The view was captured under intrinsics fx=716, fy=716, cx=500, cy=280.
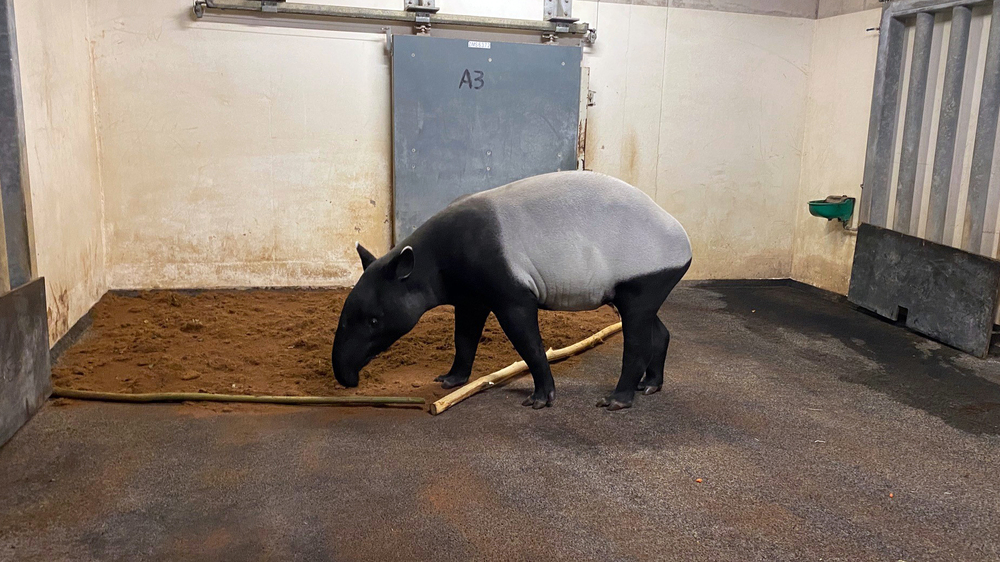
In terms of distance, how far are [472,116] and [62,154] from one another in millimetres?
3172

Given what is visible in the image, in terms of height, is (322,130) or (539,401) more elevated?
(322,130)

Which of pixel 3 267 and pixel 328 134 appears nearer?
pixel 3 267

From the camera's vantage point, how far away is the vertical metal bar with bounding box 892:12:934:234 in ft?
18.9

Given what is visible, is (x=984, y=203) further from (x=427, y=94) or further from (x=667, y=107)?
(x=427, y=94)

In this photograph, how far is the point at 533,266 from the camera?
143 inches

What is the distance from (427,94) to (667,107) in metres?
2.35

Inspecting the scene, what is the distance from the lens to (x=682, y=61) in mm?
6852

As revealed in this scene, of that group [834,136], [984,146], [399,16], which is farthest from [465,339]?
[834,136]

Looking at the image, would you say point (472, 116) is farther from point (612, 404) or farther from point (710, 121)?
point (612, 404)

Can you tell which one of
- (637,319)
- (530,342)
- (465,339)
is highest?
(637,319)

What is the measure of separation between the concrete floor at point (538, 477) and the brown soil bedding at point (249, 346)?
34cm

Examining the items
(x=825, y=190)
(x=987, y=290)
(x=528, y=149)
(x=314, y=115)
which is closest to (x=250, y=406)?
(x=314, y=115)

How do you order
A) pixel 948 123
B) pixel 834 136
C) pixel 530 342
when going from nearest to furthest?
pixel 530 342 < pixel 948 123 < pixel 834 136

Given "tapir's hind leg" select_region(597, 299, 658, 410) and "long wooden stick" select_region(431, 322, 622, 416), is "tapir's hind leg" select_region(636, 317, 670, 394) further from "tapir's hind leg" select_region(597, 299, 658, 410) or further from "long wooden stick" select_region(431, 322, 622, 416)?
"long wooden stick" select_region(431, 322, 622, 416)
